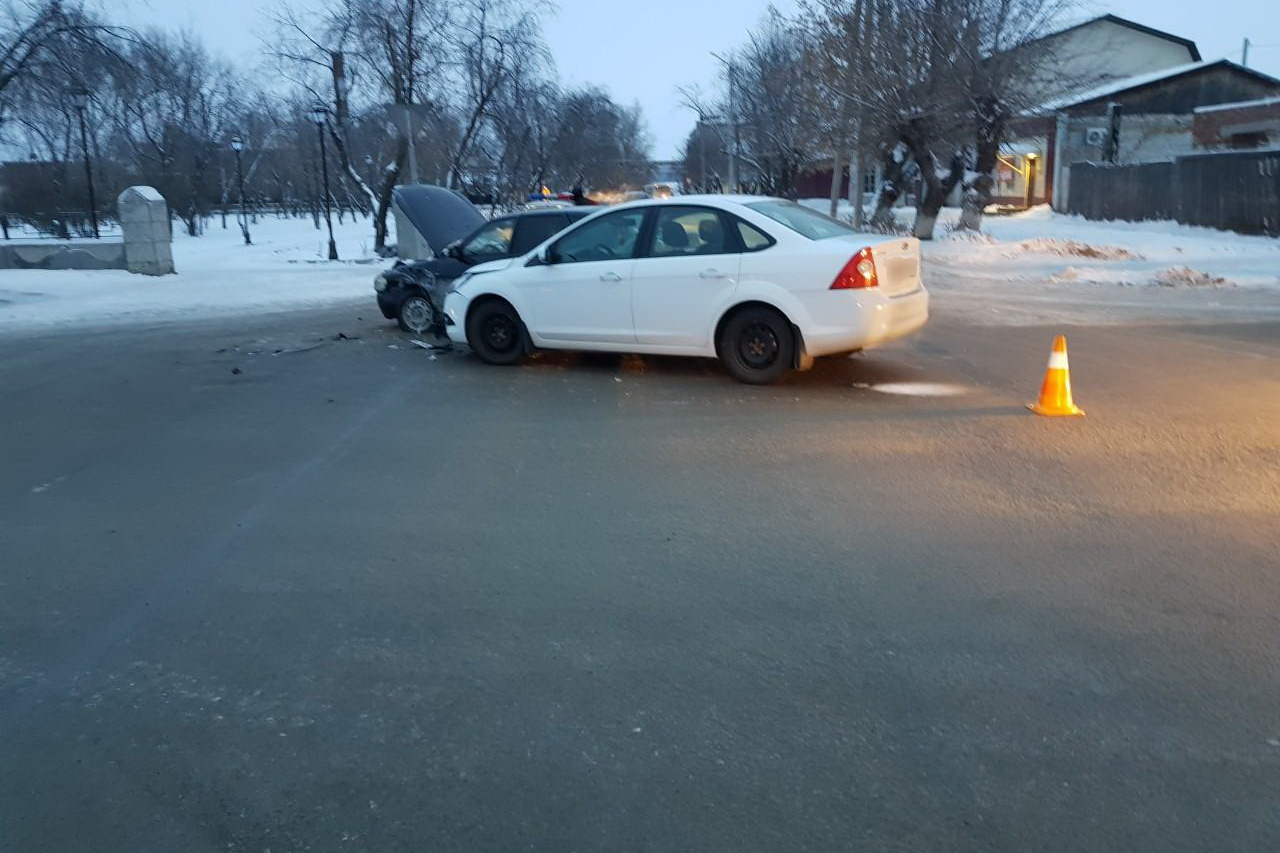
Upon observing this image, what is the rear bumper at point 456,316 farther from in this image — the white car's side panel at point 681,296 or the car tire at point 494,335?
the white car's side panel at point 681,296

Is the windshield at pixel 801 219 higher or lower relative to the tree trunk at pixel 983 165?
lower

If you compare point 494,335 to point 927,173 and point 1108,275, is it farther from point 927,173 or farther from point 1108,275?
point 927,173

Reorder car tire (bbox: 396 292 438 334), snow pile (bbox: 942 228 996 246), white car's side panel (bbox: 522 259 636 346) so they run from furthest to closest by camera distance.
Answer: snow pile (bbox: 942 228 996 246)
car tire (bbox: 396 292 438 334)
white car's side panel (bbox: 522 259 636 346)

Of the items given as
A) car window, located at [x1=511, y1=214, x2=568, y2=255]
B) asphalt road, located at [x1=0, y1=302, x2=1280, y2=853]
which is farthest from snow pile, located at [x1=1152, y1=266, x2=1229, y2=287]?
car window, located at [x1=511, y1=214, x2=568, y2=255]

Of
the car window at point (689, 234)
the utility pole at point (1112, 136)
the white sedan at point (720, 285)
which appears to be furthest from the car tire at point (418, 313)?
the utility pole at point (1112, 136)

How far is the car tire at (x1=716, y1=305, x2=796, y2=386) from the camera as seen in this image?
8.97 m

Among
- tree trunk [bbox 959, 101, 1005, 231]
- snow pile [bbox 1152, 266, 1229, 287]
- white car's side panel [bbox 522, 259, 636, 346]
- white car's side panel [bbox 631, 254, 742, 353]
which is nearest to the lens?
white car's side panel [bbox 631, 254, 742, 353]

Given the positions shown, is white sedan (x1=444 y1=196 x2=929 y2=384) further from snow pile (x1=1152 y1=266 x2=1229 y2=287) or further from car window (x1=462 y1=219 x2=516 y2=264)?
snow pile (x1=1152 y1=266 x2=1229 y2=287)

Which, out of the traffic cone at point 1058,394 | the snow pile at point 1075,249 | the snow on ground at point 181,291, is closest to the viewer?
the traffic cone at point 1058,394

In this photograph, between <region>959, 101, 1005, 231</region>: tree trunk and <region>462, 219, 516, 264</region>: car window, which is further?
<region>959, 101, 1005, 231</region>: tree trunk

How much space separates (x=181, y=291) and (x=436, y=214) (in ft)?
25.4

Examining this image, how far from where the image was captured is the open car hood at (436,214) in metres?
14.2

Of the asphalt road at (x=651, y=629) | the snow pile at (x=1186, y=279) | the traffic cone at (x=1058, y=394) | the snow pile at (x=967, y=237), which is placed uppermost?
the snow pile at (x=967, y=237)

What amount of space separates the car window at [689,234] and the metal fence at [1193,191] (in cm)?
2118
